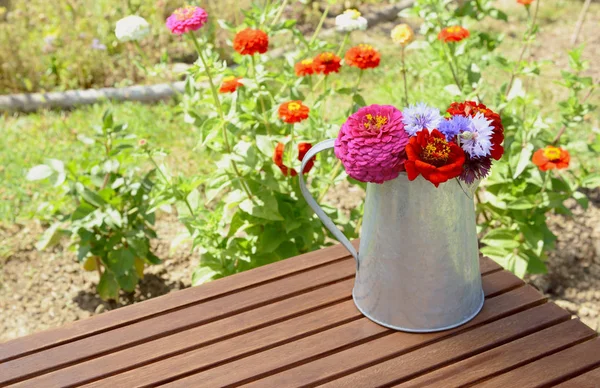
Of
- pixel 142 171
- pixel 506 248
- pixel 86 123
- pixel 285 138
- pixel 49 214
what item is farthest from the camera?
pixel 86 123

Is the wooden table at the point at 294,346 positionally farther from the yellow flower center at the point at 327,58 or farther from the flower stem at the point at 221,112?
the yellow flower center at the point at 327,58

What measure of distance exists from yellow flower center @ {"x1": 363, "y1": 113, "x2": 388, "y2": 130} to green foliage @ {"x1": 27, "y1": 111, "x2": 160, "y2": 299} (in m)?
1.21

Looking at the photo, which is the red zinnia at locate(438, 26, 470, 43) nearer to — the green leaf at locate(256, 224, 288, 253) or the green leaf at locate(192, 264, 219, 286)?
the green leaf at locate(256, 224, 288, 253)

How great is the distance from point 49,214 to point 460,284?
181cm

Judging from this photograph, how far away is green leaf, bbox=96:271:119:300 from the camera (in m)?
2.40

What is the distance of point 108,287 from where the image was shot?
240cm

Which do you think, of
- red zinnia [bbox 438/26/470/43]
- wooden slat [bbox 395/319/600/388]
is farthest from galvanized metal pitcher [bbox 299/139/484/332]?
red zinnia [bbox 438/26/470/43]

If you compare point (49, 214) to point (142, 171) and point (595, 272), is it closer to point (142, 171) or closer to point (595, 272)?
point (142, 171)

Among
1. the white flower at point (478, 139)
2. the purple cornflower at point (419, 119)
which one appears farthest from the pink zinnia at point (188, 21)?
the white flower at point (478, 139)

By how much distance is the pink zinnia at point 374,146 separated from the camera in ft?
3.76

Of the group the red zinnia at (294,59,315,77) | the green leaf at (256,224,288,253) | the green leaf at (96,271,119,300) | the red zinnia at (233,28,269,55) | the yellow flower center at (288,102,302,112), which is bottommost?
the green leaf at (96,271,119,300)

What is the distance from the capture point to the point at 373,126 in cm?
118

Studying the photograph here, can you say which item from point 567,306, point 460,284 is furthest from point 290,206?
point 567,306

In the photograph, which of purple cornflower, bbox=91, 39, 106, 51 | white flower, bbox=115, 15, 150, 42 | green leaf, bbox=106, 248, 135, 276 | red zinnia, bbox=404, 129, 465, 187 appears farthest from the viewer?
purple cornflower, bbox=91, 39, 106, 51
